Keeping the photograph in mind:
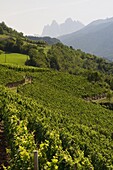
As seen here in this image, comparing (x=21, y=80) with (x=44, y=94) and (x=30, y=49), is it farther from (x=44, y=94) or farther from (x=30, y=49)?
(x=30, y=49)

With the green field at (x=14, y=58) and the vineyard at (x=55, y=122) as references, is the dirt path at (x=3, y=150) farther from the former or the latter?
the green field at (x=14, y=58)

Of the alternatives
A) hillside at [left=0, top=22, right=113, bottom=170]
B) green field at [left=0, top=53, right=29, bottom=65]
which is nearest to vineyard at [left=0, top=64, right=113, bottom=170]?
hillside at [left=0, top=22, right=113, bottom=170]

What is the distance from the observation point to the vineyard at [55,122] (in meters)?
17.6

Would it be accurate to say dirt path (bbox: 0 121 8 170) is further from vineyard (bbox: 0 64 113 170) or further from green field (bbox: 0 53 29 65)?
green field (bbox: 0 53 29 65)

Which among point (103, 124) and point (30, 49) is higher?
point (30, 49)

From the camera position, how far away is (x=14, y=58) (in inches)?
4210

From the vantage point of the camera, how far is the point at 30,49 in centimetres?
11725

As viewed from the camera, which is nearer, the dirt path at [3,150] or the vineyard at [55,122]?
the vineyard at [55,122]

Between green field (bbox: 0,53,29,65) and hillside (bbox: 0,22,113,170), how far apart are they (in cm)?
193

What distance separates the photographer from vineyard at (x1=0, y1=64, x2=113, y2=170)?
57.8 ft

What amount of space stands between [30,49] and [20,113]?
8770cm

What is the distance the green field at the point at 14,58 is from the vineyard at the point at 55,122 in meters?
15.0

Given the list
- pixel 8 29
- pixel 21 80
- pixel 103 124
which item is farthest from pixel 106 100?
pixel 8 29

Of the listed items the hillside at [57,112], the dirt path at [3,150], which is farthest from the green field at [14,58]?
the dirt path at [3,150]
